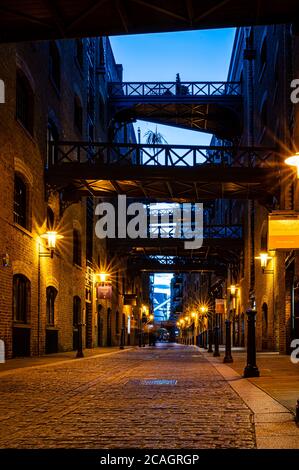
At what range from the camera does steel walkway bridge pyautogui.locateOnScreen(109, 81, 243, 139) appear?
36.2 meters

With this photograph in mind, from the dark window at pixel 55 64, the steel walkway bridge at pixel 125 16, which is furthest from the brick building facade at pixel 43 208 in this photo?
the steel walkway bridge at pixel 125 16

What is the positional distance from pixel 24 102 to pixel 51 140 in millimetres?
3762

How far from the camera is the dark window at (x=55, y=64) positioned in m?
23.6

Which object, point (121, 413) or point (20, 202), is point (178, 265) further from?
point (121, 413)

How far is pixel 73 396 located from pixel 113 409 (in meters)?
1.41

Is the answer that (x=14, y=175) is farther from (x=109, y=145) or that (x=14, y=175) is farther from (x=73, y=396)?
(x=73, y=396)

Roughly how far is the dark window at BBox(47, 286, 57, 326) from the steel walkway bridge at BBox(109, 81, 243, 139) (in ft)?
55.8

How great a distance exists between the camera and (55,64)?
24.4 m

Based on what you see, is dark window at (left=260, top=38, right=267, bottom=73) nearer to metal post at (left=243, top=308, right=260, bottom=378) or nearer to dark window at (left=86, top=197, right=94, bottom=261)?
dark window at (left=86, top=197, right=94, bottom=261)

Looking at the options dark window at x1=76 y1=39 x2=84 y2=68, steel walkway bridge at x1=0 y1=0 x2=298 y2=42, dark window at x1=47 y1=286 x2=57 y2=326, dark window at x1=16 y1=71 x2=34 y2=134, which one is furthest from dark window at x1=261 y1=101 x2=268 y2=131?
steel walkway bridge at x1=0 y1=0 x2=298 y2=42

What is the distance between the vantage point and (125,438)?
5.25m

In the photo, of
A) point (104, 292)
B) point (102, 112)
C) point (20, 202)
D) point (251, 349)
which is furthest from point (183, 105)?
point (251, 349)

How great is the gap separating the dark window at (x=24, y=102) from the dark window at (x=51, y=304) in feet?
19.0

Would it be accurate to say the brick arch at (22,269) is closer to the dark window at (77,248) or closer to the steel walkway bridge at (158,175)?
the steel walkway bridge at (158,175)
